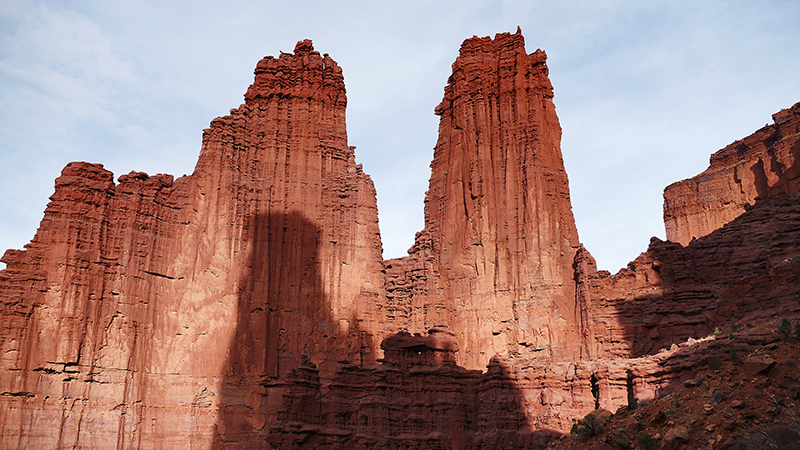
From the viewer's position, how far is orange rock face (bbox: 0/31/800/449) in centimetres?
4353

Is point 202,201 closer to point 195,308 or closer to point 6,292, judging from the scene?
point 195,308

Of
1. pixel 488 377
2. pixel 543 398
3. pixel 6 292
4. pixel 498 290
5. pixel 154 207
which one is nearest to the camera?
pixel 543 398

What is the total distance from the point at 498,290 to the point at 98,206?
28319 millimetres

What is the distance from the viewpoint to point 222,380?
177 feet

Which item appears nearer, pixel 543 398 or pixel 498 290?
pixel 543 398

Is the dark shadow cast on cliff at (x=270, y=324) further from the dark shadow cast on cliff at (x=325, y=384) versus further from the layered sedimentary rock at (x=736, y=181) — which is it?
the layered sedimentary rock at (x=736, y=181)

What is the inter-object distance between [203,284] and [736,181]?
1766 inches

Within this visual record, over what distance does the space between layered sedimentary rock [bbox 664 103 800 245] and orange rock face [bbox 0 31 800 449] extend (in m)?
0.26

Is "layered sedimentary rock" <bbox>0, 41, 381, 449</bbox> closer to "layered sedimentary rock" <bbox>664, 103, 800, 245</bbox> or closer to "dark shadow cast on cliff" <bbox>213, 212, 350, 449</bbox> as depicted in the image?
"dark shadow cast on cliff" <bbox>213, 212, 350, 449</bbox>

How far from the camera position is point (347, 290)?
58750 millimetres

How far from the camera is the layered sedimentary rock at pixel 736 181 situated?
59594mm

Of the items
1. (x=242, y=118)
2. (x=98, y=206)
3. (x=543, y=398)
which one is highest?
(x=242, y=118)

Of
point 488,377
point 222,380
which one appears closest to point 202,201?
point 222,380

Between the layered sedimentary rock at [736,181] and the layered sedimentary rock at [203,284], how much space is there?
2903cm
